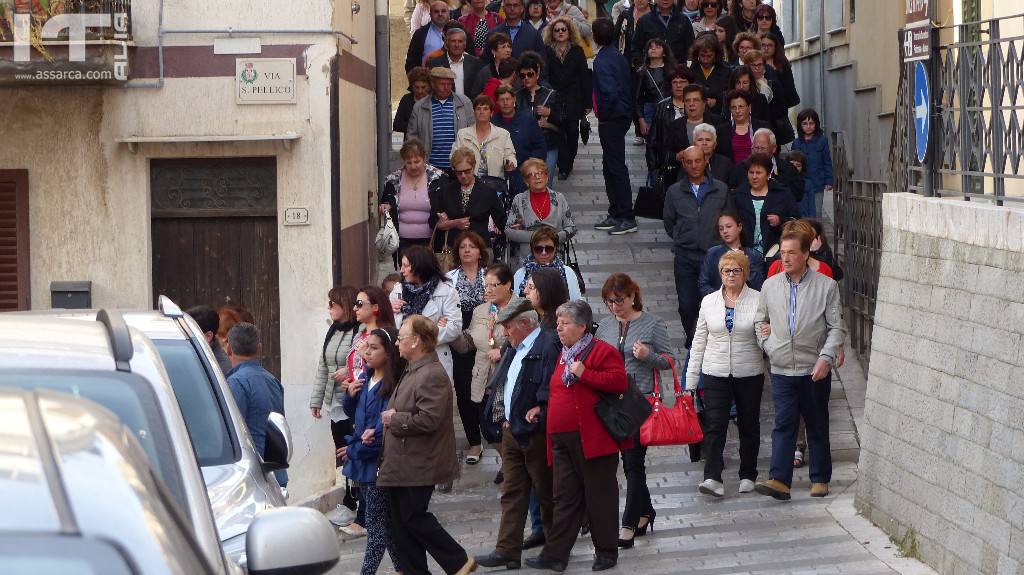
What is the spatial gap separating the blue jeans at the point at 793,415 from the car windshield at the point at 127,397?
25.2 ft

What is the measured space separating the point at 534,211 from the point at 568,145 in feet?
13.5

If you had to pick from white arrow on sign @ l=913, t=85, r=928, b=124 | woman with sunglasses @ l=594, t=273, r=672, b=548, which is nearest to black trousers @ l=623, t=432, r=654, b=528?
woman with sunglasses @ l=594, t=273, r=672, b=548

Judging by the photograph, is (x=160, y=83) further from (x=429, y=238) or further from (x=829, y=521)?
(x=829, y=521)

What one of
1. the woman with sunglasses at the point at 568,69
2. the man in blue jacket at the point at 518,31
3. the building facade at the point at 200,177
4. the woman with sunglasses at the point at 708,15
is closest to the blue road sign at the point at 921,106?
the building facade at the point at 200,177

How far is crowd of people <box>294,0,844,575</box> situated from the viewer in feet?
31.5

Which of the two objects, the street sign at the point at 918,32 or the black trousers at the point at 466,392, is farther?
the black trousers at the point at 466,392

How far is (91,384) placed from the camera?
4145 millimetres

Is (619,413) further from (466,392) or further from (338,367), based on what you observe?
(466,392)

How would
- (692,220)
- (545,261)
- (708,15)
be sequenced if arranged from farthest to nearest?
1. (708,15)
2. (692,220)
3. (545,261)

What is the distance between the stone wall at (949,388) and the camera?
325 inches

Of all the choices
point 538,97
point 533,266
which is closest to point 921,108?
point 533,266

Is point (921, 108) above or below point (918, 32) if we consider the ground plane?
below

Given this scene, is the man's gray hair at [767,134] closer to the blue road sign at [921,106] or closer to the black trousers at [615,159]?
the black trousers at [615,159]

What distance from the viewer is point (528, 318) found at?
10078 mm
